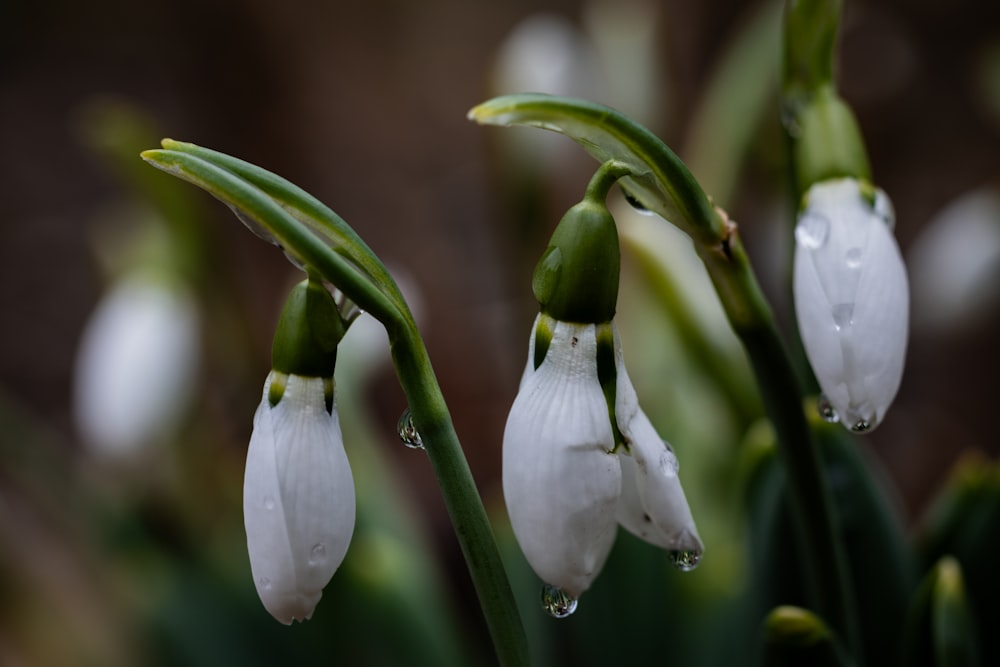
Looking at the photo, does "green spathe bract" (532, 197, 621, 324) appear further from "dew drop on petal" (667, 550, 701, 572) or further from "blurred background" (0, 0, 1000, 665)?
"blurred background" (0, 0, 1000, 665)

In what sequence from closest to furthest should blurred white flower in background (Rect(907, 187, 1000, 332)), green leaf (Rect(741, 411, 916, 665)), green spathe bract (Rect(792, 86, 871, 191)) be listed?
green spathe bract (Rect(792, 86, 871, 191)) < green leaf (Rect(741, 411, 916, 665)) < blurred white flower in background (Rect(907, 187, 1000, 332))

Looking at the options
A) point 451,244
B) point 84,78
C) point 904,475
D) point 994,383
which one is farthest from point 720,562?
point 84,78

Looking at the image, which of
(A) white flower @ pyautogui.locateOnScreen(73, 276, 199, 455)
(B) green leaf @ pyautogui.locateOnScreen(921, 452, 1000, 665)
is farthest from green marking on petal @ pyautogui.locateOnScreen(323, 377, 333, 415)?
(A) white flower @ pyautogui.locateOnScreen(73, 276, 199, 455)

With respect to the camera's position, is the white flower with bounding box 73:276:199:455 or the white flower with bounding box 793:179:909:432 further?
the white flower with bounding box 73:276:199:455

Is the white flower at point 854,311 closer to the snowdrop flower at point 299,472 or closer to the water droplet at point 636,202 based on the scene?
the water droplet at point 636,202

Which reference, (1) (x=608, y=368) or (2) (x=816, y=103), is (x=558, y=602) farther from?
(2) (x=816, y=103)

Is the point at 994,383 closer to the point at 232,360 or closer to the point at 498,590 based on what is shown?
the point at 232,360
